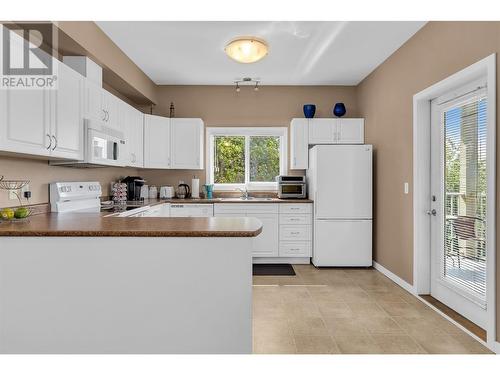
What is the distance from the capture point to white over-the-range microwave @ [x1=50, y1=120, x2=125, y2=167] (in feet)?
9.50

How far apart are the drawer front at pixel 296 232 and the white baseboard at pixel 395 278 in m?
0.96

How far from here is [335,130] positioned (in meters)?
4.81

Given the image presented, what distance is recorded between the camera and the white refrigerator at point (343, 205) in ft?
14.2

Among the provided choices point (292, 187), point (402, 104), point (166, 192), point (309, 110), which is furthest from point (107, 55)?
point (402, 104)

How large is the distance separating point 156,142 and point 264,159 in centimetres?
170

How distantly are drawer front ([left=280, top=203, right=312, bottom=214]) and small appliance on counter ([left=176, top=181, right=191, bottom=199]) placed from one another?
4.86 feet

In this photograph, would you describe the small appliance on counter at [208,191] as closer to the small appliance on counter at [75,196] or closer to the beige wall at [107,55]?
the beige wall at [107,55]

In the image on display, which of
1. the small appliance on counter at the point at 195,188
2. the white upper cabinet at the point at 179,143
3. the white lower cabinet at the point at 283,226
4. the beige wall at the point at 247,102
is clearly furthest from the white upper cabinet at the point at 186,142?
the white lower cabinet at the point at 283,226

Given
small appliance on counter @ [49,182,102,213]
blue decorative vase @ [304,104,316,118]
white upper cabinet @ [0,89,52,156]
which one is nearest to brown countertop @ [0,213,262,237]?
white upper cabinet @ [0,89,52,156]

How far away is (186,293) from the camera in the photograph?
182 cm

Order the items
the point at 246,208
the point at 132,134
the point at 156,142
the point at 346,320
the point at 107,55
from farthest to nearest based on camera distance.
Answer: the point at 156,142, the point at 246,208, the point at 132,134, the point at 107,55, the point at 346,320

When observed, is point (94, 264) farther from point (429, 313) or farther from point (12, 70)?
point (429, 313)

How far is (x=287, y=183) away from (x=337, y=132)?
3.47 feet

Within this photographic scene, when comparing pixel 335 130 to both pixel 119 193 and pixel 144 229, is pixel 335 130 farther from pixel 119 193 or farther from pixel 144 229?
pixel 144 229
